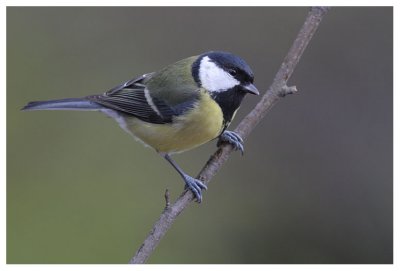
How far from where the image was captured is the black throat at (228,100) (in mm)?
2342

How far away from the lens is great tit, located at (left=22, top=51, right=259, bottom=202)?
2287mm

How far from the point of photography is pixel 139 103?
2559mm

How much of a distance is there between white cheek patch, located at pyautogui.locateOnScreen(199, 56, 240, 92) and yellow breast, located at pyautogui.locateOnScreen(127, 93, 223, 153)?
0.05m

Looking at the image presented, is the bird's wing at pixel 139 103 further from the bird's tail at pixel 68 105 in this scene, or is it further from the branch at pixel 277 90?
the branch at pixel 277 90

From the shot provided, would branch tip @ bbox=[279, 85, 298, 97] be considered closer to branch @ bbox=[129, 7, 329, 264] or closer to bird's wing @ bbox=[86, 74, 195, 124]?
branch @ bbox=[129, 7, 329, 264]

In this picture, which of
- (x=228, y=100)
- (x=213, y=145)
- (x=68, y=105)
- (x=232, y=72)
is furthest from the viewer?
(x=213, y=145)

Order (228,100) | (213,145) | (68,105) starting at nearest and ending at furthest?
(228,100), (68,105), (213,145)

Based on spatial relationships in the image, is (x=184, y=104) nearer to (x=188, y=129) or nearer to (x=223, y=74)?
(x=188, y=129)

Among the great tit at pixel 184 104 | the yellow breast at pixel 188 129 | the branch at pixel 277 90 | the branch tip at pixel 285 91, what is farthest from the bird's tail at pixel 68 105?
the branch tip at pixel 285 91

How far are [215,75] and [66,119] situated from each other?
1625 millimetres

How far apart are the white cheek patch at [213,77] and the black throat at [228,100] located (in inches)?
1.0

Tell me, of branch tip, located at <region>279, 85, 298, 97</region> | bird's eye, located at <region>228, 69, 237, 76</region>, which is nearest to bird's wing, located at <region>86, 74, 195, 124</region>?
bird's eye, located at <region>228, 69, 237, 76</region>

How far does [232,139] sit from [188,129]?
0.65 ft

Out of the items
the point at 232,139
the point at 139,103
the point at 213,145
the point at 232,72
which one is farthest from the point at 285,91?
the point at 213,145
